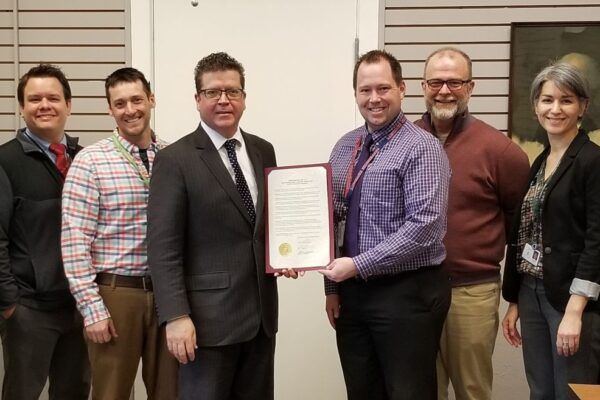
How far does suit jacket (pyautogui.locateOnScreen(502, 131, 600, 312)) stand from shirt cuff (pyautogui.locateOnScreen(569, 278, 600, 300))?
0.02 m

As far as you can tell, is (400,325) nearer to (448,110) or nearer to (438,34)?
(448,110)

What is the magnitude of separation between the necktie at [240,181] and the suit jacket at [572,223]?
108 cm

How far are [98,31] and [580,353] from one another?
2982mm

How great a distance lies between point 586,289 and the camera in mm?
1992

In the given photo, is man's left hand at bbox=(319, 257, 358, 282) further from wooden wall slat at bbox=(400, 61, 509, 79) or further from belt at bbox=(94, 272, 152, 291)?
wooden wall slat at bbox=(400, 61, 509, 79)

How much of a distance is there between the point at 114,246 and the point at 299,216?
2.42ft

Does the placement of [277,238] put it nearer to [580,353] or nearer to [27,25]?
[580,353]

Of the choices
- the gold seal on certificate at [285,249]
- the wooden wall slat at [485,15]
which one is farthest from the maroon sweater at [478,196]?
the wooden wall slat at [485,15]

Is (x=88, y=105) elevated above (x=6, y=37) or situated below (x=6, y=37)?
below

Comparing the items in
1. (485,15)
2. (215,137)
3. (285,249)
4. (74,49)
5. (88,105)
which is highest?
(485,15)

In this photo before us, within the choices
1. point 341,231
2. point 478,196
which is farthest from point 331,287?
point 478,196

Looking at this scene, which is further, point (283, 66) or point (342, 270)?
point (283, 66)

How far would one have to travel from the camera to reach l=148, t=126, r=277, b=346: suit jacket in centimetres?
190

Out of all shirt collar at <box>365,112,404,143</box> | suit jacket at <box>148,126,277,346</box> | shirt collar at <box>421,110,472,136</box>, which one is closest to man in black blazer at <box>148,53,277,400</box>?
suit jacket at <box>148,126,277,346</box>
